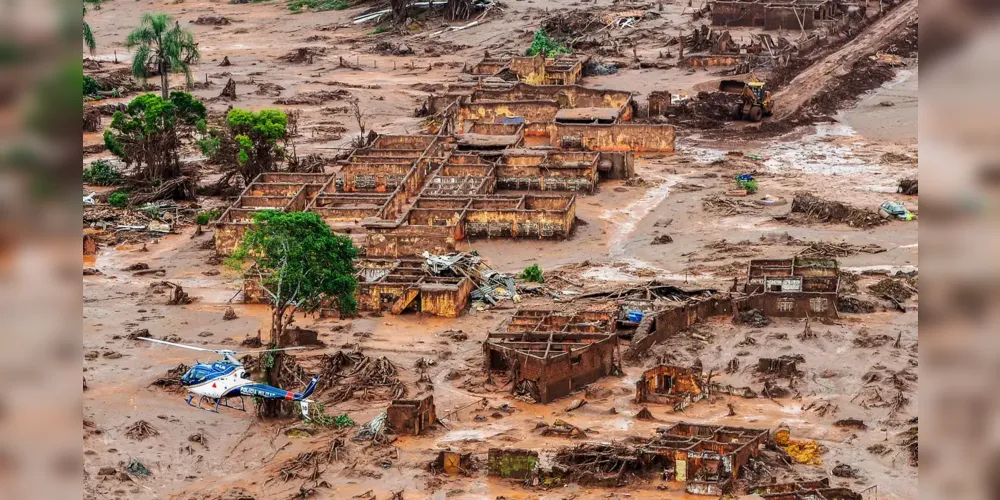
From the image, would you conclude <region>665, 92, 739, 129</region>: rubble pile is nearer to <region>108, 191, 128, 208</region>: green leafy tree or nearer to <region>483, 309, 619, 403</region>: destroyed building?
<region>108, 191, 128, 208</region>: green leafy tree

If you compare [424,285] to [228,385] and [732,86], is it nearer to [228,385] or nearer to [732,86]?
[228,385]

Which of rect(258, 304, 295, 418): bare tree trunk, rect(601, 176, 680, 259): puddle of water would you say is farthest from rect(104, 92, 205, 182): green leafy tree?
rect(258, 304, 295, 418): bare tree trunk

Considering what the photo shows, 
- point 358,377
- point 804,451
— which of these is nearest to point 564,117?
point 358,377

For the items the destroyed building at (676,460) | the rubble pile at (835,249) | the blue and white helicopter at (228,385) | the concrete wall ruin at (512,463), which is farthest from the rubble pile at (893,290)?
the blue and white helicopter at (228,385)

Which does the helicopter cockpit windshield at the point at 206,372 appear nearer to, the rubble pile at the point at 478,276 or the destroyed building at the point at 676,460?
the destroyed building at the point at 676,460

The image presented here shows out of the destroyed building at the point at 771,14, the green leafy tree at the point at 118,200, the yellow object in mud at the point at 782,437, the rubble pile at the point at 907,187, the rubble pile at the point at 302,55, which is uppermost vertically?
the destroyed building at the point at 771,14
